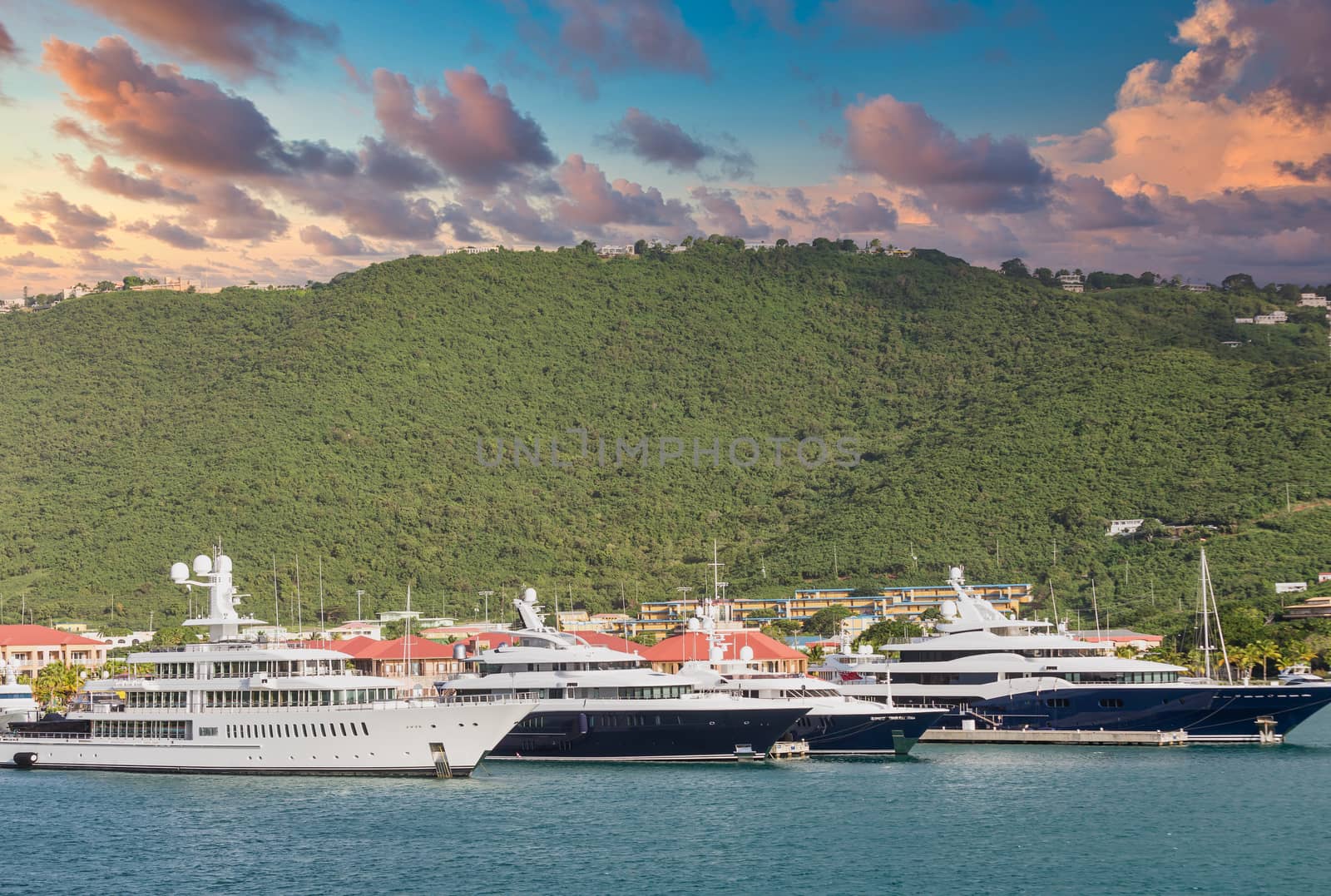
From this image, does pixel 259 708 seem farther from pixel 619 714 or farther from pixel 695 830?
pixel 695 830

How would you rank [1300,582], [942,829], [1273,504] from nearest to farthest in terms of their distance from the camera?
1. [942,829]
2. [1300,582]
3. [1273,504]

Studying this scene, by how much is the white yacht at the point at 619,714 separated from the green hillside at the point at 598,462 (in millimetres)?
58936

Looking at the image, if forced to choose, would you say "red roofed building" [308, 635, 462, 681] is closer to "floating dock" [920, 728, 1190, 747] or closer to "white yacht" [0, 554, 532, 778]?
"floating dock" [920, 728, 1190, 747]

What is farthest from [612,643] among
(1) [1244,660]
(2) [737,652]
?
(1) [1244,660]

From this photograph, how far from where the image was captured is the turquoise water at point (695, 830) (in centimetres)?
3994

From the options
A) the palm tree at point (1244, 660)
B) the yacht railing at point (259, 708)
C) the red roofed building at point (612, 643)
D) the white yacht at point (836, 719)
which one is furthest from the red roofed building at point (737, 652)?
the yacht railing at point (259, 708)

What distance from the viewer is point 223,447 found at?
531 feet

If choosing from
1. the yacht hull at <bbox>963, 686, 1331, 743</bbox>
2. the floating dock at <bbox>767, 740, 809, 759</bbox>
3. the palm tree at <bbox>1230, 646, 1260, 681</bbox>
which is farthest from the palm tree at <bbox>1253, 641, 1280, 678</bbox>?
the floating dock at <bbox>767, 740, 809, 759</bbox>

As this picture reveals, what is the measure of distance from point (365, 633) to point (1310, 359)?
4629 inches

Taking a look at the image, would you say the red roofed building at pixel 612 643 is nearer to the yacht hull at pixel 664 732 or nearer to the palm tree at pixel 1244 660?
the yacht hull at pixel 664 732

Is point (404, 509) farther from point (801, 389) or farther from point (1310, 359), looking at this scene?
point (1310, 359)

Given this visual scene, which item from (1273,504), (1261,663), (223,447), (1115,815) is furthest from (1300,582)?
(223,447)

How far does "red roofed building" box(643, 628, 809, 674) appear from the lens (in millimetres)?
88125

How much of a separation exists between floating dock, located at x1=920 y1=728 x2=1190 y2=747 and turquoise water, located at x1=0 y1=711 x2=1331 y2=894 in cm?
661
